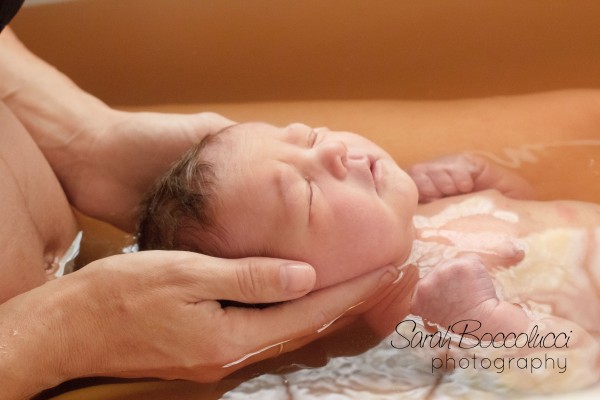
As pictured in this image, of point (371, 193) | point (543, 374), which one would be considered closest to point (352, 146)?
point (371, 193)

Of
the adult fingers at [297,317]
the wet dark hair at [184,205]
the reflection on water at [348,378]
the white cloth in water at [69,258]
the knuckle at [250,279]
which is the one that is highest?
the wet dark hair at [184,205]

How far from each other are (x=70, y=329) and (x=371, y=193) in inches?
19.1

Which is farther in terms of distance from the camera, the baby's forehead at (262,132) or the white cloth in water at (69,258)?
the white cloth in water at (69,258)

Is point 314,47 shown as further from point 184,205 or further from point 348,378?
point 348,378

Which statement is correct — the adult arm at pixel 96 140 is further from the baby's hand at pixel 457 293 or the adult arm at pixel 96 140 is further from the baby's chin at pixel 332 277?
the baby's hand at pixel 457 293

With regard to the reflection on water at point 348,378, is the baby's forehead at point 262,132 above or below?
above

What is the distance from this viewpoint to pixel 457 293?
3.51ft

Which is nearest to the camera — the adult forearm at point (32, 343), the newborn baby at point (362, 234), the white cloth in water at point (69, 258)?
the adult forearm at point (32, 343)

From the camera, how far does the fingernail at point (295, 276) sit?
1.00 metres

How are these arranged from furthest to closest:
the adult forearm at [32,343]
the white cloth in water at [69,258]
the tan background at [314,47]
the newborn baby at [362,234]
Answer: the tan background at [314,47]
the white cloth in water at [69,258]
the newborn baby at [362,234]
the adult forearm at [32,343]

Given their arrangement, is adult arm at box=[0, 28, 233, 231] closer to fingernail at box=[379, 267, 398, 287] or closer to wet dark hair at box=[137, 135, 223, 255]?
wet dark hair at box=[137, 135, 223, 255]

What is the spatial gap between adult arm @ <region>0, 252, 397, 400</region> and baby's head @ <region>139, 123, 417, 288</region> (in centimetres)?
8

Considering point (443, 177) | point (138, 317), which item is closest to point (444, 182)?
point (443, 177)

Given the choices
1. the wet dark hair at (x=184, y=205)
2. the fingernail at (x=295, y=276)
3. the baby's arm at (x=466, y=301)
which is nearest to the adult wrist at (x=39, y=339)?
the wet dark hair at (x=184, y=205)
